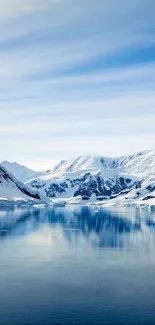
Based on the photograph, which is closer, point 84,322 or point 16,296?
point 84,322

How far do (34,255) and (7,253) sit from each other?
3511 mm

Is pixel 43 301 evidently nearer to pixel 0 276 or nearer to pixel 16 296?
pixel 16 296

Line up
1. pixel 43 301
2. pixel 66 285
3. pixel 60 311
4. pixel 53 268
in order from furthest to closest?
pixel 53 268 → pixel 66 285 → pixel 43 301 → pixel 60 311

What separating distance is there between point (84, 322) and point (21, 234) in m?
47.9

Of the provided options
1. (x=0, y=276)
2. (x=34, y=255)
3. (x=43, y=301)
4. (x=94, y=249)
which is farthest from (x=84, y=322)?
(x=94, y=249)

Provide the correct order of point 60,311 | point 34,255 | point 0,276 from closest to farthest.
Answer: point 60,311 → point 0,276 → point 34,255

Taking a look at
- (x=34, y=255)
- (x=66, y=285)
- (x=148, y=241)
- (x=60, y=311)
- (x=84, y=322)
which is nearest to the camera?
(x=84, y=322)

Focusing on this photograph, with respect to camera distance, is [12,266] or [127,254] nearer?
[12,266]

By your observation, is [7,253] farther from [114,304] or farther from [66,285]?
[114,304]

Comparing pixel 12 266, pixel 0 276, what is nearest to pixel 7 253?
pixel 12 266

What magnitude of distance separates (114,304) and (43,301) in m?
5.42

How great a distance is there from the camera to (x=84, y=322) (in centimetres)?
2598

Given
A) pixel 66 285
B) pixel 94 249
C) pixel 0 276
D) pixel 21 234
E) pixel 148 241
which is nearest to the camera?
pixel 66 285

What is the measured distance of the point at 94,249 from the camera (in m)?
56.9
